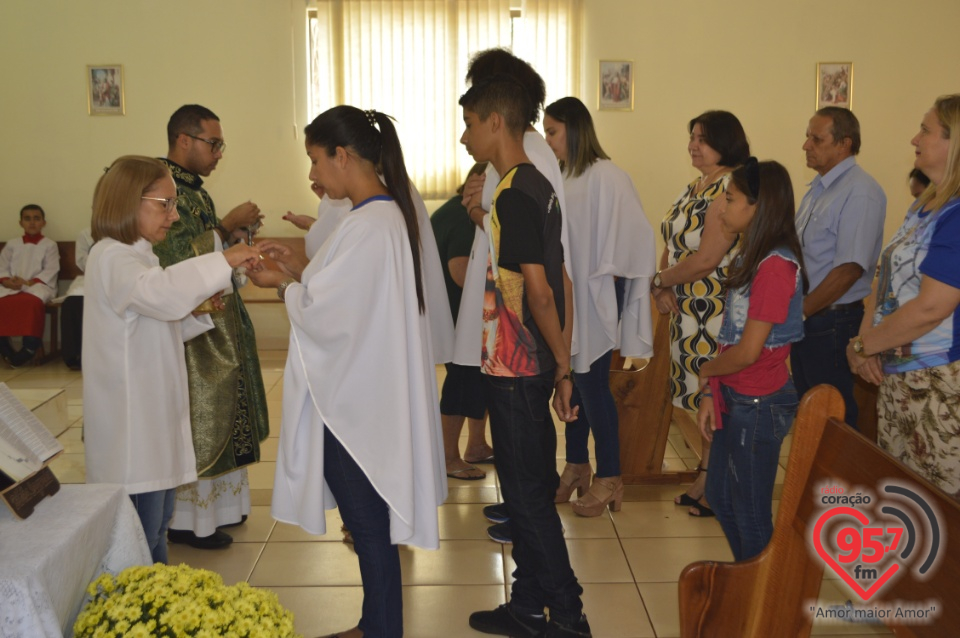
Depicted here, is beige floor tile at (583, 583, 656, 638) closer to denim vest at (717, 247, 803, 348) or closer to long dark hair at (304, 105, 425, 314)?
denim vest at (717, 247, 803, 348)

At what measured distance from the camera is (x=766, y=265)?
2.25m

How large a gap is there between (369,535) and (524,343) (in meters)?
0.64

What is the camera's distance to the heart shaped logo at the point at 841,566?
4.41 feet

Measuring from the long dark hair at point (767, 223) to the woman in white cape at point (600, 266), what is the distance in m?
0.93

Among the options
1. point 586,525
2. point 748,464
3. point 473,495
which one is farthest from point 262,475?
point 748,464

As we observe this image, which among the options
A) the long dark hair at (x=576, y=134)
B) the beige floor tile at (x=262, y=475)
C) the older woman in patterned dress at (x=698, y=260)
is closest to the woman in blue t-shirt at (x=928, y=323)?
the older woman in patterned dress at (x=698, y=260)

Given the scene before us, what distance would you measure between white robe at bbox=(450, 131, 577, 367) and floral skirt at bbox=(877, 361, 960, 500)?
1.04 metres

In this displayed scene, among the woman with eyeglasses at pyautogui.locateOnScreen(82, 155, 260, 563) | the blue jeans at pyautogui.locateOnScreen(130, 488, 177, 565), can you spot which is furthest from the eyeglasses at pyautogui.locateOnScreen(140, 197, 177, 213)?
the blue jeans at pyautogui.locateOnScreen(130, 488, 177, 565)

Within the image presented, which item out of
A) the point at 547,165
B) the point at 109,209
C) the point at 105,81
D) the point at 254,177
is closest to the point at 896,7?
the point at 254,177

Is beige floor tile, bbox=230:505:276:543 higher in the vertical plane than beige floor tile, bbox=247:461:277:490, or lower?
lower

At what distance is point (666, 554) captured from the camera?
3197 mm

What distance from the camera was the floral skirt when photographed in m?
2.25

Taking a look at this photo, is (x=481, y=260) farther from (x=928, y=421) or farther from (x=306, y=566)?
(x=928, y=421)

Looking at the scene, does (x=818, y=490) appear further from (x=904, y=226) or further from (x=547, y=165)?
(x=547, y=165)
